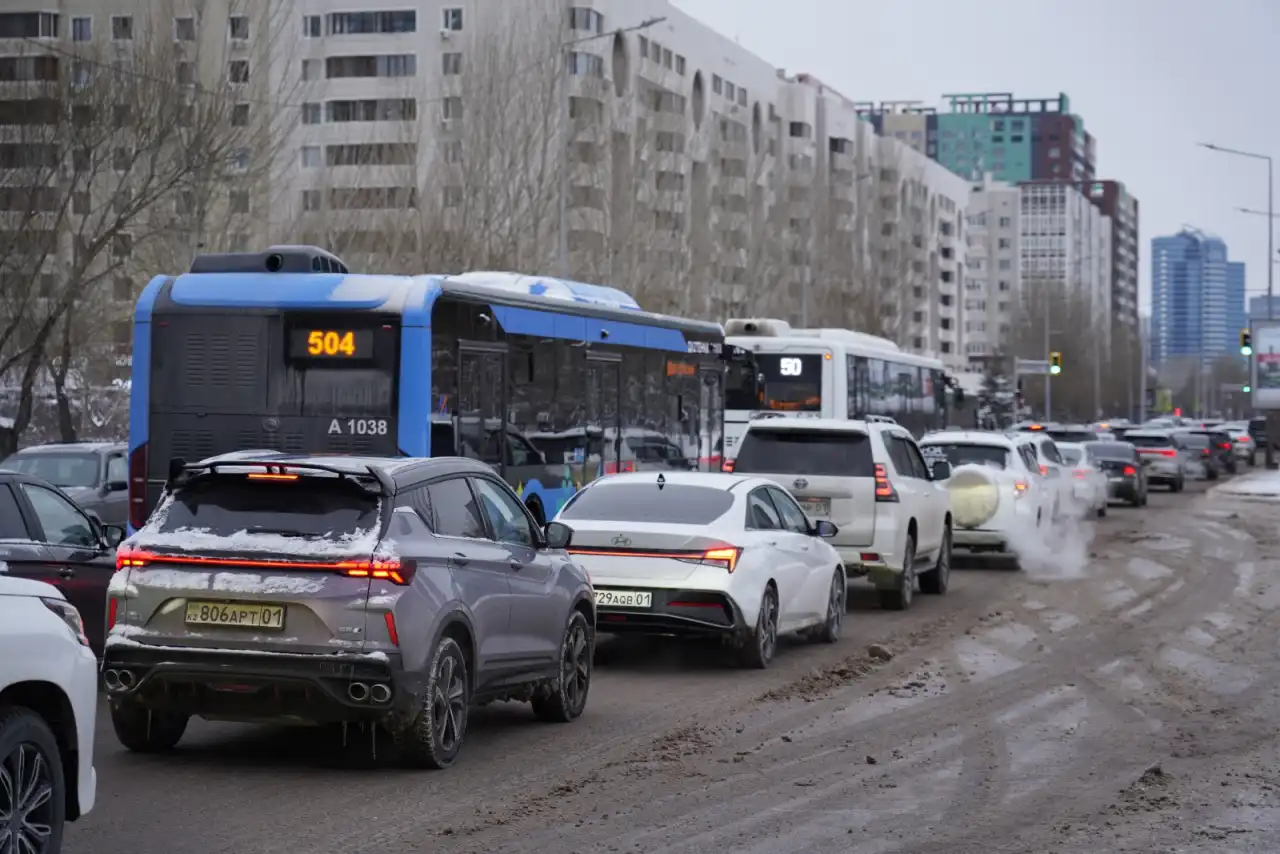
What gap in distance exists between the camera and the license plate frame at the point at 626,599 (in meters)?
13.9

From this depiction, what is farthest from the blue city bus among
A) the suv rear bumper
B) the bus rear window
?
the bus rear window

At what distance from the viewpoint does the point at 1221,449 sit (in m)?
68.6

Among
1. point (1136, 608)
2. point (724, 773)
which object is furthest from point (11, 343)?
point (724, 773)

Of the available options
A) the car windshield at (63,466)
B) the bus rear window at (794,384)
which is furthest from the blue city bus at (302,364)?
the bus rear window at (794,384)

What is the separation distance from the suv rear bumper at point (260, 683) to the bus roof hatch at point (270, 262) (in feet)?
27.1

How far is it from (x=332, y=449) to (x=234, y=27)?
2577 centimetres

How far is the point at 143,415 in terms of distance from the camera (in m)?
17.0

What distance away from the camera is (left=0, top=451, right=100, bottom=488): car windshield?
22250mm

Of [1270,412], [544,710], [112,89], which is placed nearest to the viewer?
[544,710]

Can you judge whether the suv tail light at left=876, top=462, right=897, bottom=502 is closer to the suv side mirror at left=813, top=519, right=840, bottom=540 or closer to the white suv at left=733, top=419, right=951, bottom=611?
the white suv at left=733, top=419, right=951, bottom=611

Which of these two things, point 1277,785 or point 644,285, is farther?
point 644,285

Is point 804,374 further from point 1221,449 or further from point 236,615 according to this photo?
point 1221,449

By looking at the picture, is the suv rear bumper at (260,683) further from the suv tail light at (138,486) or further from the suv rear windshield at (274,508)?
Answer: the suv tail light at (138,486)

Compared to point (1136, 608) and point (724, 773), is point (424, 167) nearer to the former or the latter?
point (1136, 608)
